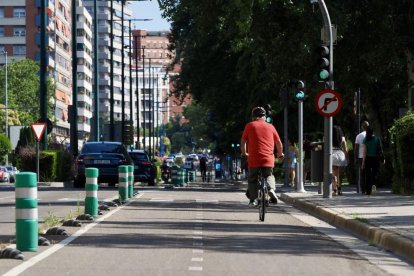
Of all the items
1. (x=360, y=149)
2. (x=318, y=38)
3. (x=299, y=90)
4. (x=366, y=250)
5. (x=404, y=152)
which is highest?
(x=318, y=38)

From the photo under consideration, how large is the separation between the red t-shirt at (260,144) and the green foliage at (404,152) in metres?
7.44

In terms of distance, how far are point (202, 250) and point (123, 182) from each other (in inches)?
522

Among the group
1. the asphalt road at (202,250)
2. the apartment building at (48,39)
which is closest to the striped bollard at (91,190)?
the asphalt road at (202,250)

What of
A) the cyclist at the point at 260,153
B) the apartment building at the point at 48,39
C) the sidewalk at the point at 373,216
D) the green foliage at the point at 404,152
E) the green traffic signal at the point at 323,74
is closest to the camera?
the sidewalk at the point at 373,216

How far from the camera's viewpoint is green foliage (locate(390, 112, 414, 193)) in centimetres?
2712

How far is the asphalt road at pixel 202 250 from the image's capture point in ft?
37.0

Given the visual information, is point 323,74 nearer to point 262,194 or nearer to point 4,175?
point 262,194

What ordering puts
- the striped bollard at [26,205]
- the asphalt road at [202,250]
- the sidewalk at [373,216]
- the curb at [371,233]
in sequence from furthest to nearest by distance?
the sidewalk at [373,216] < the curb at [371,233] < the striped bollard at [26,205] < the asphalt road at [202,250]

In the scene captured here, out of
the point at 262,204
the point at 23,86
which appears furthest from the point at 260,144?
the point at 23,86

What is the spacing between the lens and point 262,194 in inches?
776

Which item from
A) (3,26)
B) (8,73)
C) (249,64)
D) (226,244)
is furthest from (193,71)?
(3,26)

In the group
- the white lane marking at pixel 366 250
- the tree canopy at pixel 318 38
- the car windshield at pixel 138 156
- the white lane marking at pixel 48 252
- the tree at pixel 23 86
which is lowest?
the white lane marking at pixel 366 250

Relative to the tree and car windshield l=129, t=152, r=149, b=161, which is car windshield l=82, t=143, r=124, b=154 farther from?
Result: the tree

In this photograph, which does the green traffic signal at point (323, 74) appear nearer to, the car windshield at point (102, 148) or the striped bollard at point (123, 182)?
the striped bollard at point (123, 182)
